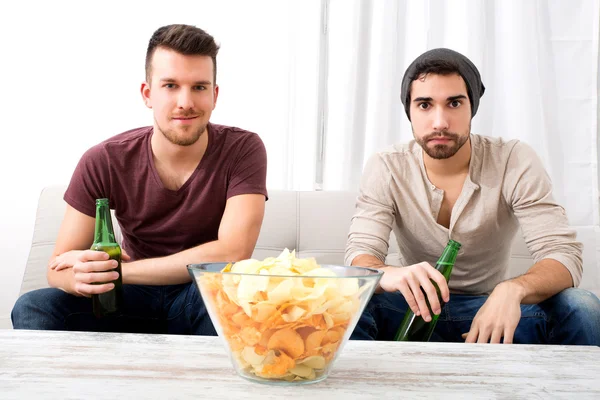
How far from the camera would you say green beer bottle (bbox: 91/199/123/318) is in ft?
4.73

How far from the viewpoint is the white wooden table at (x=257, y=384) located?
0.80m

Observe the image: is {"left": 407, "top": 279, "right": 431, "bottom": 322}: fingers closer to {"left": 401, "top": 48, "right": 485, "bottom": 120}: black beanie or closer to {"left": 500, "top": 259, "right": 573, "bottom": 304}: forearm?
{"left": 500, "top": 259, "right": 573, "bottom": 304}: forearm

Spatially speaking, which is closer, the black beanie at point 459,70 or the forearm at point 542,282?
the forearm at point 542,282

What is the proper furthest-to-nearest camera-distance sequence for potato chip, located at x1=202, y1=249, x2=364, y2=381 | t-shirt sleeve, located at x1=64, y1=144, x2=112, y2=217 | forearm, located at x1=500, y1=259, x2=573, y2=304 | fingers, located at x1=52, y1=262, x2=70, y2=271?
t-shirt sleeve, located at x1=64, y1=144, x2=112, y2=217
fingers, located at x1=52, y1=262, x2=70, y2=271
forearm, located at x1=500, y1=259, x2=573, y2=304
potato chip, located at x1=202, y1=249, x2=364, y2=381

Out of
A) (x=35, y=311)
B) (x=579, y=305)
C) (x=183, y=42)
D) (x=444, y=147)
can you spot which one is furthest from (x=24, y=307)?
(x=579, y=305)

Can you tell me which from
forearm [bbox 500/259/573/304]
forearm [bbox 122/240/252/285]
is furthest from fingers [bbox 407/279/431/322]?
forearm [bbox 122/240/252/285]

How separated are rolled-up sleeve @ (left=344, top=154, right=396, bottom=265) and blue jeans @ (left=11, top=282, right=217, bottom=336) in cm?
44

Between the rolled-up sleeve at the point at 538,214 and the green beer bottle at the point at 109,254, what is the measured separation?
1060mm

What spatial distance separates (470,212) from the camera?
181 centimetres

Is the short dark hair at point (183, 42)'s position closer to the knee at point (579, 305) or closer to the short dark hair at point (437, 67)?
the short dark hair at point (437, 67)

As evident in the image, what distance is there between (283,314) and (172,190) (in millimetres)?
1091

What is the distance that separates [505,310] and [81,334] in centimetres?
88

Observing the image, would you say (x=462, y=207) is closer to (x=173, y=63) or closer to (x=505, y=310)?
(x=505, y=310)

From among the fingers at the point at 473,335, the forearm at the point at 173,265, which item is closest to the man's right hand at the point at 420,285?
the fingers at the point at 473,335
